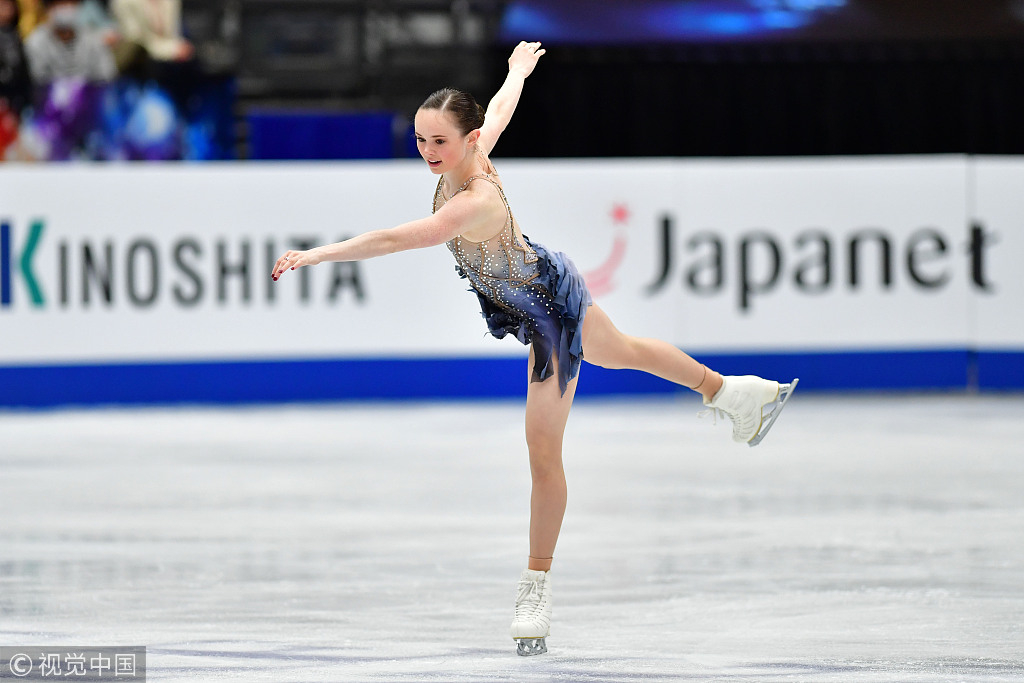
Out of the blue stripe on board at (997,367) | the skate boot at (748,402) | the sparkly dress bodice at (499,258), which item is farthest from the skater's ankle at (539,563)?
the blue stripe on board at (997,367)

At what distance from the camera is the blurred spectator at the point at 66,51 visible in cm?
905

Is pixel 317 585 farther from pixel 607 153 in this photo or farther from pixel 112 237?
pixel 607 153

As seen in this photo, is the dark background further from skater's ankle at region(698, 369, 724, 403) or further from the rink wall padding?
skater's ankle at region(698, 369, 724, 403)

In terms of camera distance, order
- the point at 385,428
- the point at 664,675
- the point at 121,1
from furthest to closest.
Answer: the point at 121,1
the point at 385,428
the point at 664,675

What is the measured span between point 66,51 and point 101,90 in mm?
364

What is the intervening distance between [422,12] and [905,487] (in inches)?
214

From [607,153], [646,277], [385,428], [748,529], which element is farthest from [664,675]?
[607,153]

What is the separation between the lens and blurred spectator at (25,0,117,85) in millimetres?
9055

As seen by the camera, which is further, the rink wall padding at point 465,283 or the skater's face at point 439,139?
the rink wall padding at point 465,283

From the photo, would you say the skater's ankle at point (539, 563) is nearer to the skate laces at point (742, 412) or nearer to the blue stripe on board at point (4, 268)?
the skate laces at point (742, 412)

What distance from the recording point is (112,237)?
8047mm

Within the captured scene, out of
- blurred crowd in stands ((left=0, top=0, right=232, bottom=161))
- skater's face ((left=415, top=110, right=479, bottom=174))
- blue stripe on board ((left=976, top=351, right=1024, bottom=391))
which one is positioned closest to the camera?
skater's face ((left=415, top=110, right=479, bottom=174))

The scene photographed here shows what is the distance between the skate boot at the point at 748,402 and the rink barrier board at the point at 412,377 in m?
4.46

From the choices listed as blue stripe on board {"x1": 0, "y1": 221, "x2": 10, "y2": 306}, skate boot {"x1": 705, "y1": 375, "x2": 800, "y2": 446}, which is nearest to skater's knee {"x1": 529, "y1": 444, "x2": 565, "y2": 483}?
skate boot {"x1": 705, "y1": 375, "x2": 800, "y2": 446}
